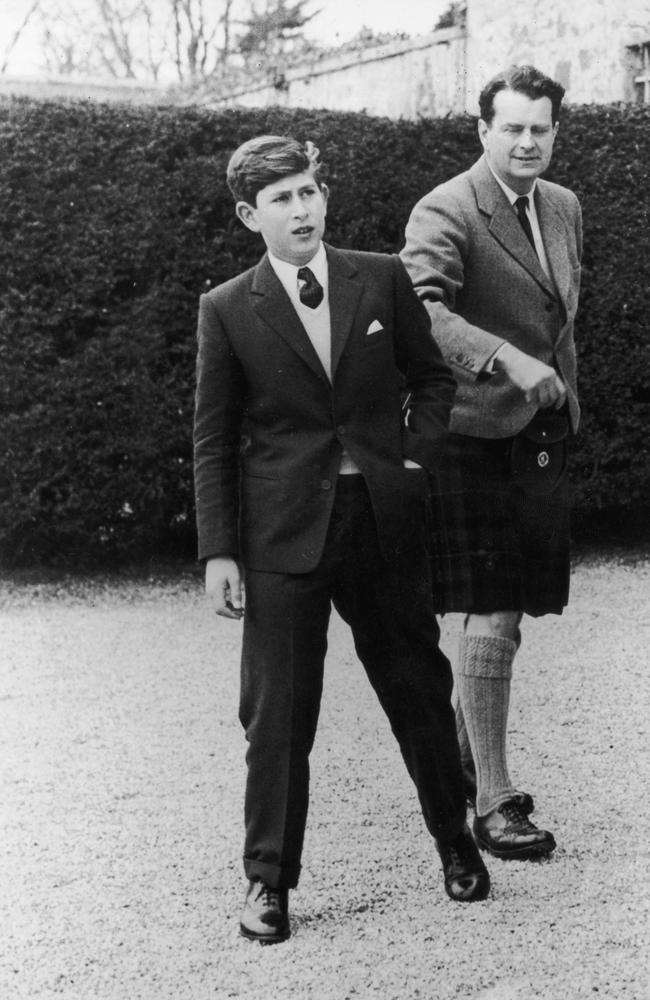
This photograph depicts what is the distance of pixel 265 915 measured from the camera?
10.9ft

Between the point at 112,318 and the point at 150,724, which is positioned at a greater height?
the point at 112,318

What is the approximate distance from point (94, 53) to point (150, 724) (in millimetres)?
28931

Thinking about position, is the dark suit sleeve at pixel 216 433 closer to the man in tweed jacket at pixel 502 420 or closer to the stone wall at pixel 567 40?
the man in tweed jacket at pixel 502 420

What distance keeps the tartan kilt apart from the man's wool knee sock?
12cm

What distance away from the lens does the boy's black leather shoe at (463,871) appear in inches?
137

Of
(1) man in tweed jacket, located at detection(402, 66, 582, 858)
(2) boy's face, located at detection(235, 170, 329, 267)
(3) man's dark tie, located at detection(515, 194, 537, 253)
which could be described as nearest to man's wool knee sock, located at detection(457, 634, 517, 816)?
(1) man in tweed jacket, located at detection(402, 66, 582, 858)

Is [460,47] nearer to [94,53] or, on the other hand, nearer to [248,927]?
[248,927]

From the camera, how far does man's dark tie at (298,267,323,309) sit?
3348 mm

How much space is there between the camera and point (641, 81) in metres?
11.4

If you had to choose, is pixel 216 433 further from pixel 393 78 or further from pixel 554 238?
pixel 393 78

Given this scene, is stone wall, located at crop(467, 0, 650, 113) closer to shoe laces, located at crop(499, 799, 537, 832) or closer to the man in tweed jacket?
the man in tweed jacket

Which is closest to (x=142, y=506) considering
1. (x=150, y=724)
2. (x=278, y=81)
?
(x=150, y=724)

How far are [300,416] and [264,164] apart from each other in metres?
0.61

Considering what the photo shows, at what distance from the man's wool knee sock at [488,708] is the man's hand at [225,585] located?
87 cm
